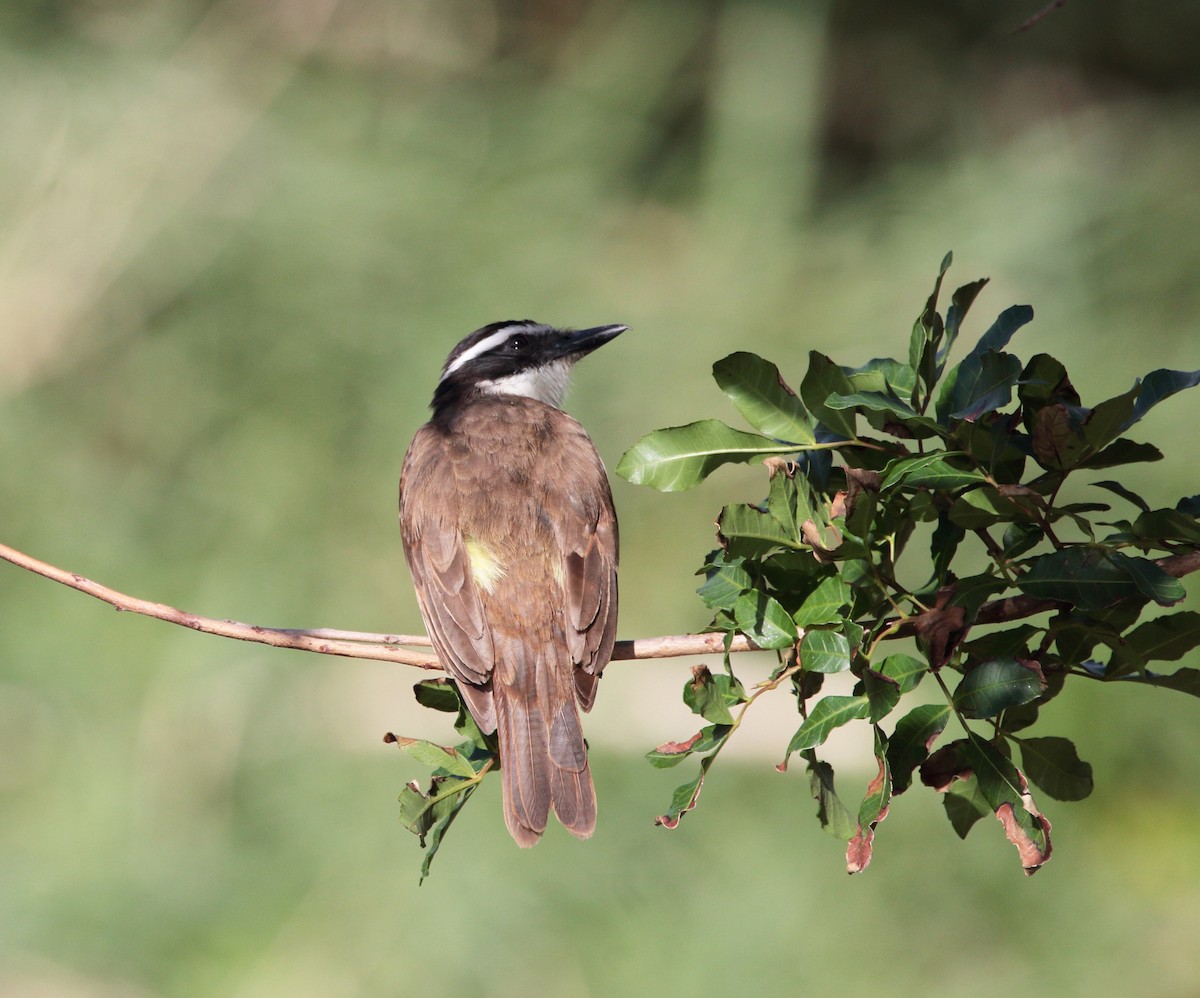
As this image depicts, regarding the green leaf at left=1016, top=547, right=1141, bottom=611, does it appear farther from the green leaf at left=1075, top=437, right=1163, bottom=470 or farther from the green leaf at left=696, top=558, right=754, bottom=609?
the green leaf at left=696, top=558, right=754, bottom=609

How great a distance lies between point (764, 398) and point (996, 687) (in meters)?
0.60

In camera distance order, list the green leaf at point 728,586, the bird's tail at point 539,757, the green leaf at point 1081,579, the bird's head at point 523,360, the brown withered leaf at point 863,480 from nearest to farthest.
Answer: the green leaf at point 1081,579, the brown withered leaf at point 863,480, the green leaf at point 728,586, the bird's tail at point 539,757, the bird's head at point 523,360

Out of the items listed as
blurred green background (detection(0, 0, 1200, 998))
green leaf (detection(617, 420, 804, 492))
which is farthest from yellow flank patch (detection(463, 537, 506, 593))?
blurred green background (detection(0, 0, 1200, 998))

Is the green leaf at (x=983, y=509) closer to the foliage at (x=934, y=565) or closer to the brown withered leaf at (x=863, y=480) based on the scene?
the foliage at (x=934, y=565)

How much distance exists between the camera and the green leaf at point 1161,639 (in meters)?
2.08

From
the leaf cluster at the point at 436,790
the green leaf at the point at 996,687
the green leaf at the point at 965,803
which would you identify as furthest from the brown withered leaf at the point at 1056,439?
the leaf cluster at the point at 436,790

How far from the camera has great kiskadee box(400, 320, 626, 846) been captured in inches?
123

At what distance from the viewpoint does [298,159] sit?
726cm

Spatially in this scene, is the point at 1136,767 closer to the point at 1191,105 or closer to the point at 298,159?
the point at 1191,105

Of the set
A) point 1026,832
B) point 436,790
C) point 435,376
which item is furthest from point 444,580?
point 435,376

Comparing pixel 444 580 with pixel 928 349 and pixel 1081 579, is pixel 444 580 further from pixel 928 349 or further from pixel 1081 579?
pixel 1081 579

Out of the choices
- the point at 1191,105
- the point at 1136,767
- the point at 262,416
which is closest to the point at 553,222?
the point at 262,416

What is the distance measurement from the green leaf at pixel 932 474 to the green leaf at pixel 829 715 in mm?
345

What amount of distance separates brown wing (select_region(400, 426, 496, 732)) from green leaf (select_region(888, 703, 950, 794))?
1096 mm
